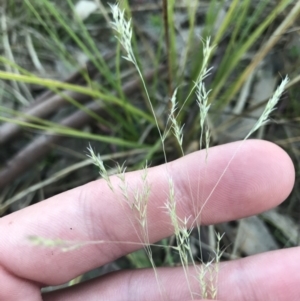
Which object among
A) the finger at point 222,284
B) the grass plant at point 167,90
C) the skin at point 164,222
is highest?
the grass plant at point 167,90

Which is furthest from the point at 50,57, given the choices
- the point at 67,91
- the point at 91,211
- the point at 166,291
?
the point at 166,291

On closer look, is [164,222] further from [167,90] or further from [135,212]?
[167,90]

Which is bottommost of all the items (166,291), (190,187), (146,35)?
(166,291)

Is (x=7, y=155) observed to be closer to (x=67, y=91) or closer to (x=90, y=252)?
(x=67, y=91)

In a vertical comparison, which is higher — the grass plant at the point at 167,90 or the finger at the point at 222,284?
the grass plant at the point at 167,90

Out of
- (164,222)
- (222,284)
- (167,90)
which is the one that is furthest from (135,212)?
(167,90)
